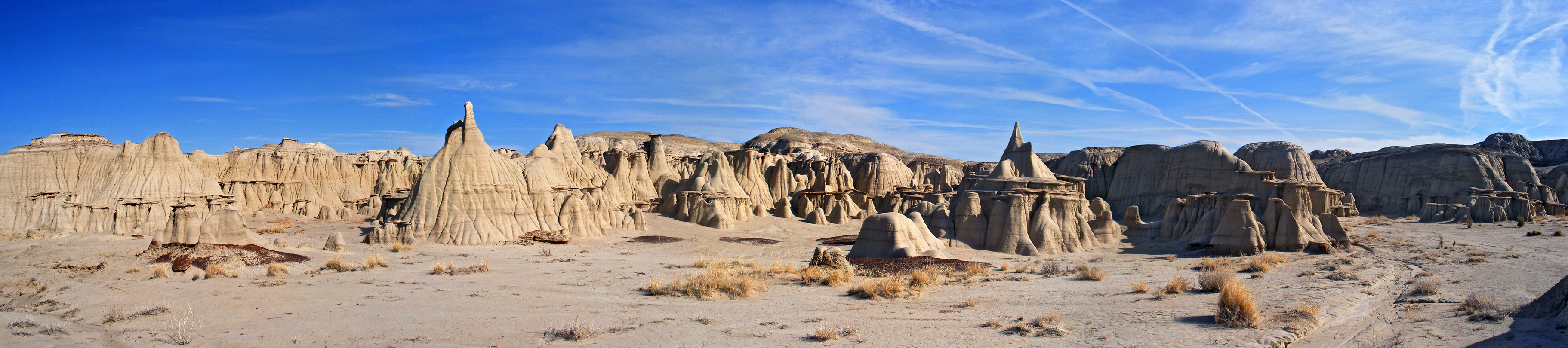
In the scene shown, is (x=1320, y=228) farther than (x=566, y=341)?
Yes

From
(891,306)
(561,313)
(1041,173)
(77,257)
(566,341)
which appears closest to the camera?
(566,341)

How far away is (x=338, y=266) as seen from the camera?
1627 centimetres

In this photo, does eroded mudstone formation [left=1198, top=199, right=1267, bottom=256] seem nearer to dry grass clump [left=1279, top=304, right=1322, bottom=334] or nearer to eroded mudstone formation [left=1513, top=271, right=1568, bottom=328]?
dry grass clump [left=1279, top=304, right=1322, bottom=334]

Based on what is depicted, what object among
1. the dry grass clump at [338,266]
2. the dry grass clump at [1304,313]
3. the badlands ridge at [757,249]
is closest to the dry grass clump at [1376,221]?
the badlands ridge at [757,249]

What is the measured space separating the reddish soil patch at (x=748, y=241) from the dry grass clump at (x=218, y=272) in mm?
19139

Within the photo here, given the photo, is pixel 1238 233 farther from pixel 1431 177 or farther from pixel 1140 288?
pixel 1431 177

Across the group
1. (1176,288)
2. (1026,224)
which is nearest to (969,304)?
(1176,288)

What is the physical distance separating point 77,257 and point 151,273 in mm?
7102

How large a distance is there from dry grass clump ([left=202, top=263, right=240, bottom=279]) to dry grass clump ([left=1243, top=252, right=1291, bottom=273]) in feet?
73.9

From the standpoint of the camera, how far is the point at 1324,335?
9.38m

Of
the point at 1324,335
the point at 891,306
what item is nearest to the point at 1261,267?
the point at 1324,335

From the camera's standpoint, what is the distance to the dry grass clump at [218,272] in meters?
14.3

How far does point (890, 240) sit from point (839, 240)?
35.6 feet

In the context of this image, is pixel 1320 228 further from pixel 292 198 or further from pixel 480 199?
Answer: pixel 292 198
